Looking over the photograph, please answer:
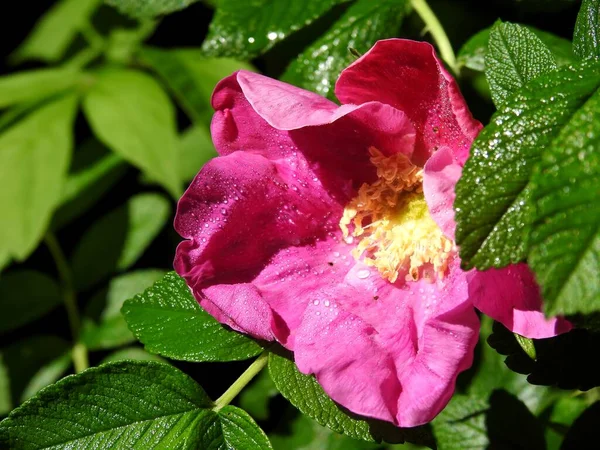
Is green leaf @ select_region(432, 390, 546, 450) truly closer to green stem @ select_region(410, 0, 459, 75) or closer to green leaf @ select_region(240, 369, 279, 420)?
green leaf @ select_region(240, 369, 279, 420)

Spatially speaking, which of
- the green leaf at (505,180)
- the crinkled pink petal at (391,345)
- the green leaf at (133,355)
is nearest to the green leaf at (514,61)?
the green leaf at (505,180)

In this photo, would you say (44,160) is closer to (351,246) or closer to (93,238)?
(93,238)

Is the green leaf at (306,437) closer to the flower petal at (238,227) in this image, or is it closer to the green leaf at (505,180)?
the flower petal at (238,227)

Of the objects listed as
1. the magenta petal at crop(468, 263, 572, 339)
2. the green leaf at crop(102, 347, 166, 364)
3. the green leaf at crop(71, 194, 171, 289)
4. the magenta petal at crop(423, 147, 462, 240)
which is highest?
the magenta petal at crop(423, 147, 462, 240)

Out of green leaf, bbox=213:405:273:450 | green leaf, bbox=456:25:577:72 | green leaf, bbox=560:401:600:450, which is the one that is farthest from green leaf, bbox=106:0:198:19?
green leaf, bbox=560:401:600:450

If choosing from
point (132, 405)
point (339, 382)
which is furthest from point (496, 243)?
point (132, 405)

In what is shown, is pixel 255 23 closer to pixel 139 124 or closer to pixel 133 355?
pixel 139 124

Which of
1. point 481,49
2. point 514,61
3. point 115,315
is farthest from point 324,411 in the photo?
point 115,315
